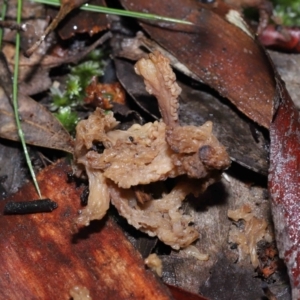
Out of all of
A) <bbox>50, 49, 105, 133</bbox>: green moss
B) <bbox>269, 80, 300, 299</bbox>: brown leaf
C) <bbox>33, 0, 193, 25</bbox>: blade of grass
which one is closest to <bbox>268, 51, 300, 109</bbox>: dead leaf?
<bbox>269, 80, 300, 299</bbox>: brown leaf

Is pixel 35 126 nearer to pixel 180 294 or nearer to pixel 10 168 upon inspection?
pixel 10 168

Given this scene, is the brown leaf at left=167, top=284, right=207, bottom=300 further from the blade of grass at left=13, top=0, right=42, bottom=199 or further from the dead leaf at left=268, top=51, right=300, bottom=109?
the dead leaf at left=268, top=51, right=300, bottom=109

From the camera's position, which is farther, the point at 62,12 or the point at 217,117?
the point at 62,12

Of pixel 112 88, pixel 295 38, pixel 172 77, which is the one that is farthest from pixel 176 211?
pixel 295 38

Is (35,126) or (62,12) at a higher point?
(62,12)

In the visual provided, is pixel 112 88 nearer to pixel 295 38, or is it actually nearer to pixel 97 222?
pixel 97 222

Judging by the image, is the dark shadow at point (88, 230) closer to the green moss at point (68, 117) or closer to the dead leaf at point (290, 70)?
the green moss at point (68, 117)

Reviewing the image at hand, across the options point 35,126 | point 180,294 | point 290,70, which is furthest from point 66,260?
point 290,70
